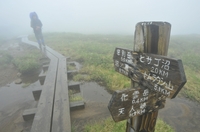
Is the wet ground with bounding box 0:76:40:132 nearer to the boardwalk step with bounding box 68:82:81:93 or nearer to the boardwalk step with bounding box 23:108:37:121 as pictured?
the boardwalk step with bounding box 23:108:37:121

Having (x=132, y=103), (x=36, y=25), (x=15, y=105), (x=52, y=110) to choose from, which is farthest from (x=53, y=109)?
(x=36, y=25)

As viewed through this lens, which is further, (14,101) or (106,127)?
(14,101)

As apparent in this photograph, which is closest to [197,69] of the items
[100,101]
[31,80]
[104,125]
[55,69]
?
[100,101]

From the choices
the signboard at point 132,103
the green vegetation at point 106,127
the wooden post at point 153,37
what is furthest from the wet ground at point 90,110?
the wooden post at point 153,37

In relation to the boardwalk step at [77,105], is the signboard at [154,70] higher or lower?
higher

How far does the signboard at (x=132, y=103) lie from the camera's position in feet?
4.24

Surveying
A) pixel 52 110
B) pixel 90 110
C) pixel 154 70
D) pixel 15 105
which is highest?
pixel 154 70

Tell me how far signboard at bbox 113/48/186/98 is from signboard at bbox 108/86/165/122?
0.40 ft

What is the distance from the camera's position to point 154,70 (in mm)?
1262

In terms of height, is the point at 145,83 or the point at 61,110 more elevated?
the point at 145,83

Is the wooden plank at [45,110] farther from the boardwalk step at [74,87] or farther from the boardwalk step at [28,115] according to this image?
the boardwalk step at [74,87]

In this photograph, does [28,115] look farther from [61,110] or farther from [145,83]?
[145,83]

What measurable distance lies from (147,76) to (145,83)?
0.25ft

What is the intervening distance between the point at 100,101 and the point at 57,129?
188cm
